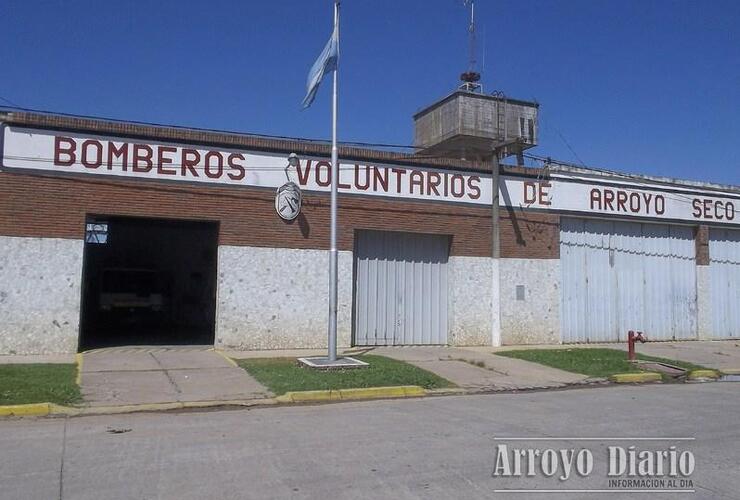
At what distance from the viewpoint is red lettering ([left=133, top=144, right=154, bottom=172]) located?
16.1 m

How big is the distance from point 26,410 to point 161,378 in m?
3.17

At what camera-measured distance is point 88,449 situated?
7.73 m

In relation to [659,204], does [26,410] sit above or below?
below

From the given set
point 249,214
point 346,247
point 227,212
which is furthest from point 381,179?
point 227,212

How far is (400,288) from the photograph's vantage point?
63.1ft

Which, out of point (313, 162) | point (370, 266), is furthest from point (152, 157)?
point (370, 266)

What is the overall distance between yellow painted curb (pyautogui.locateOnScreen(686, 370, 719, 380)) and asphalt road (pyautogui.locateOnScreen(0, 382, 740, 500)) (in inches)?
152

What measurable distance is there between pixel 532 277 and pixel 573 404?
29.9 feet

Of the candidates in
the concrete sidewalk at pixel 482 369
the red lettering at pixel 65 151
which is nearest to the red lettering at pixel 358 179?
the concrete sidewalk at pixel 482 369

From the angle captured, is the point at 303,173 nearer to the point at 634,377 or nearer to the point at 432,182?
the point at 432,182

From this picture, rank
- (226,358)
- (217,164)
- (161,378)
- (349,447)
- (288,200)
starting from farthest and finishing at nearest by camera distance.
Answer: (288,200), (217,164), (226,358), (161,378), (349,447)

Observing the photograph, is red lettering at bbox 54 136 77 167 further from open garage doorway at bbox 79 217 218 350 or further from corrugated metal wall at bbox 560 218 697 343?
corrugated metal wall at bbox 560 218 697 343

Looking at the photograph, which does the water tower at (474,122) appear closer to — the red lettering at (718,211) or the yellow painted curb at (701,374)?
the red lettering at (718,211)

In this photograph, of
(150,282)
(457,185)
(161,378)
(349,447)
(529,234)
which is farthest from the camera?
(150,282)
